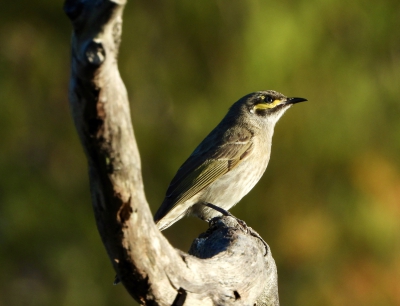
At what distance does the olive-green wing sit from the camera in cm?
708

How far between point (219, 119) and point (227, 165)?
2.41 m

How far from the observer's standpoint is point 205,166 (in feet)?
24.6

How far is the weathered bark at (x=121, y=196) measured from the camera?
2928 mm

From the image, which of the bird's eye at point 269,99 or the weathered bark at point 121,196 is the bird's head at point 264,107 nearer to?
the bird's eye at point 269,99

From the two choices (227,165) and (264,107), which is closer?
(227,165)

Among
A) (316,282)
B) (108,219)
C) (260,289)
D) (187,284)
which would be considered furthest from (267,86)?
(108,219)

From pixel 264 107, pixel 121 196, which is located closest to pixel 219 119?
pixel 264 107

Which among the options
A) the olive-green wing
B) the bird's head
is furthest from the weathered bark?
the bird's head

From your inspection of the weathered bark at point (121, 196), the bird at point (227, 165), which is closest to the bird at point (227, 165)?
the bird at point (227, 165)

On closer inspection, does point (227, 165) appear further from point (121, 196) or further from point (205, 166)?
point (121, 196)

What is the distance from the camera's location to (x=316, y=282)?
9.66 metres

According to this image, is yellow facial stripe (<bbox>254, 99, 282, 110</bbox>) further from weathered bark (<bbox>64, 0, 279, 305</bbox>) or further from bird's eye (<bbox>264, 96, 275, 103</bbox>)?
weathered bark (<bbox>64, 0, 279, 305</bbox>)

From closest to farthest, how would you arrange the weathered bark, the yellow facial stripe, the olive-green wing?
the weathered bark, the olive-green wing, the yellow facial stripe

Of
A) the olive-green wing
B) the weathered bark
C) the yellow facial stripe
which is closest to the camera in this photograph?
the weathered bark
